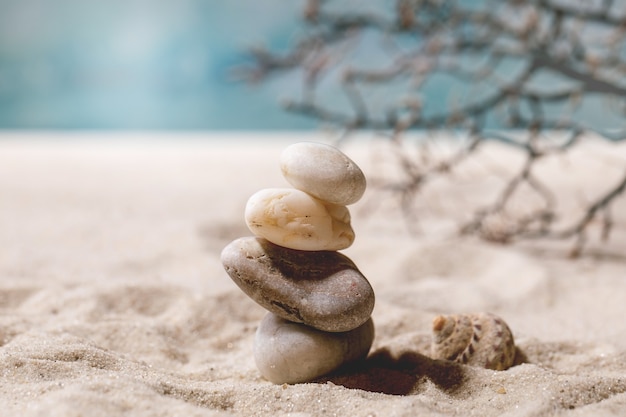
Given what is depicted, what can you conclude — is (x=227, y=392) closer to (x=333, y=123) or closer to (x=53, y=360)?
(x=53, y=360)

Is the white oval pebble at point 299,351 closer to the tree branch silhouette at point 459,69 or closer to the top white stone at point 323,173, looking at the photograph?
the top white stone at point 323,173

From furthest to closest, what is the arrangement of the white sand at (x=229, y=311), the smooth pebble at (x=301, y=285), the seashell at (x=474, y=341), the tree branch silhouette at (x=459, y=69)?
the tree branch silhouette at (x=459, y=69)
the seashell at (x=474, y=341)
the smooth pebble at (x=301, y=285)
the white sand at (x=229, y=311)

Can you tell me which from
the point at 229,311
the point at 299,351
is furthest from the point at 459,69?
the point at 299,351

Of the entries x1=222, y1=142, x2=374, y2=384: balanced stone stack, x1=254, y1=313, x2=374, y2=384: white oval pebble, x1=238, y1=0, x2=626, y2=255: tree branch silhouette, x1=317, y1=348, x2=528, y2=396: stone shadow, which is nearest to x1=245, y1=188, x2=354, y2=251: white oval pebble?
x1=222, y1=142, x2=374, y2=384: balanced stone stack

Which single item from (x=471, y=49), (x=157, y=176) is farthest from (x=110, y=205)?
(x=471, y=49)

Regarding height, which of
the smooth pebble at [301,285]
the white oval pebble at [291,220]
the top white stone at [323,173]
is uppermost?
the top white stone at [323,173]

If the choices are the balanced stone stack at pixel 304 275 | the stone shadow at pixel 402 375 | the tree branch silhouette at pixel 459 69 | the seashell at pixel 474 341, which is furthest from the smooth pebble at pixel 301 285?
the tree branch silhouette at pixel 459 69

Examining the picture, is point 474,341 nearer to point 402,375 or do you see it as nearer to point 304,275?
point 402,375
